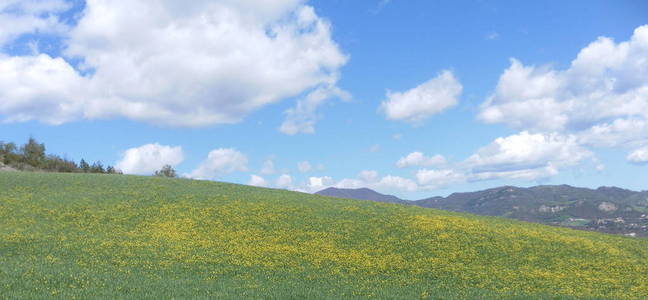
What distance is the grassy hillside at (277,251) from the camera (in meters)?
25.0

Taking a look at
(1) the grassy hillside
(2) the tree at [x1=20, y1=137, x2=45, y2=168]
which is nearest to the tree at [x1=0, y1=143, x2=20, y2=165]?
(2) the tree at [x1=20, y1=137, x2=45, y2=168]

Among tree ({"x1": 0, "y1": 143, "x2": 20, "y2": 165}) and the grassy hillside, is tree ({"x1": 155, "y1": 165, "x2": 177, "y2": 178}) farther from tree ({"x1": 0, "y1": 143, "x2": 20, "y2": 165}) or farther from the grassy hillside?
the grassy hillside

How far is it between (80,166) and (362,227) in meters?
137

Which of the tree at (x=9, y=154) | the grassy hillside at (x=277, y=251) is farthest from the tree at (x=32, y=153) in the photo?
the grassy hillside at (x=277, y=251)

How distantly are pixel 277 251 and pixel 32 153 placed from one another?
13704 cm

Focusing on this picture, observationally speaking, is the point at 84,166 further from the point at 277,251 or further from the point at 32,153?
the point at 277,251

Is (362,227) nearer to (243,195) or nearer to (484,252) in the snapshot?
(484,252)

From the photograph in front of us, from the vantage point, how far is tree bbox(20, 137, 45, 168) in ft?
449

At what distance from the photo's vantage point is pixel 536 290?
27.9m

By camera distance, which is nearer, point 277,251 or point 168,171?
point 277,251

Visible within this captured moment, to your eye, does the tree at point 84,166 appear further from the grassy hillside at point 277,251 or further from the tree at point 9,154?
the grassy hillside at point 277,251

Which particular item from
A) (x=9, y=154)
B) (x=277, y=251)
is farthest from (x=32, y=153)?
(x=277, y=251)

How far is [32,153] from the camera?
13862cm

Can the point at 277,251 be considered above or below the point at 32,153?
below
